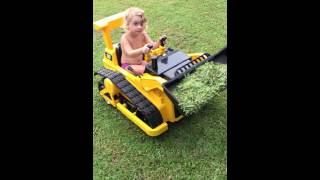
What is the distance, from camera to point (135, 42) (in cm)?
428

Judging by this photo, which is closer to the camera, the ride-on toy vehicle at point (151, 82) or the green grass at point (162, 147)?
the green grass at point (162, 147)

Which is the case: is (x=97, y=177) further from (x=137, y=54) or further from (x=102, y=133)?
(x=137, y=54)

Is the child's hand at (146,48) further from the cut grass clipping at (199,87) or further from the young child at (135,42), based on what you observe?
the cut grass clipping at (199,87)

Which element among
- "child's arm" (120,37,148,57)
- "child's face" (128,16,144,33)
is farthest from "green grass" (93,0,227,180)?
"child's face" (128,16,144,33)

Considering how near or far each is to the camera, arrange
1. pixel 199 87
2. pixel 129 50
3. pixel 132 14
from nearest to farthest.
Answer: pixel 199 87, pixel 132 14, pixel 129 50

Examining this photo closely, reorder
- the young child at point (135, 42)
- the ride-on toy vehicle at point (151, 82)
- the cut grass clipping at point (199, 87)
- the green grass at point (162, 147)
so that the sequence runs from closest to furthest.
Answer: the cut grass clipping at point (199, 87) < the green grass at point (162, 147) < the ride-on toy vehicle at point (151, 82) < the young child at point (135, 42)

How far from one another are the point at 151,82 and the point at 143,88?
0.25 metres

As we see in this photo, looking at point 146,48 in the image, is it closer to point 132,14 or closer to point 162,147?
point 132,14

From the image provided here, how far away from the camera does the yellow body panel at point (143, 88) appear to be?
390 cm

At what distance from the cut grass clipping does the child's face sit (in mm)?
860

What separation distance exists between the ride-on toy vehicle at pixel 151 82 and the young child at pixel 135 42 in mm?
98

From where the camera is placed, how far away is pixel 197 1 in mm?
7250

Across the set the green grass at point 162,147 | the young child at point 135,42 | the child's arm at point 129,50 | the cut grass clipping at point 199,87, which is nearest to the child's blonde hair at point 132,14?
the young child at point 135,42

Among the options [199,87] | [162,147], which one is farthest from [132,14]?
[162,147]
